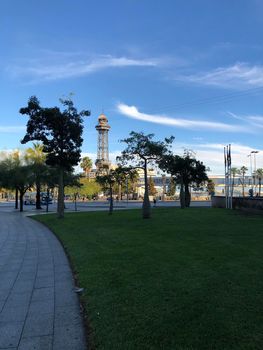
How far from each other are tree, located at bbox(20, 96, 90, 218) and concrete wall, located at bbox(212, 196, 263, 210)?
11.7 m

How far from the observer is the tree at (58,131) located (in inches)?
915

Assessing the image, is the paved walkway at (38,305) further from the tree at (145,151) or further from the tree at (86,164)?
the tree at (86,164)

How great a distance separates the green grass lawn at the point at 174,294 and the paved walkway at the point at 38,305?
27 centimetres

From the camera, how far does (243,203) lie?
26.6 m

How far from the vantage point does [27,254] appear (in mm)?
10508

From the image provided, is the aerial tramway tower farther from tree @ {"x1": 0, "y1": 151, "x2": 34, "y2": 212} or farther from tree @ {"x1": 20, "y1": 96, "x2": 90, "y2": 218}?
tree @ {"x1": 20, "y1": 96, "x2": 90, "y2": 218}

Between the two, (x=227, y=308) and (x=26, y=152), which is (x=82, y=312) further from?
(x=26, y=152)

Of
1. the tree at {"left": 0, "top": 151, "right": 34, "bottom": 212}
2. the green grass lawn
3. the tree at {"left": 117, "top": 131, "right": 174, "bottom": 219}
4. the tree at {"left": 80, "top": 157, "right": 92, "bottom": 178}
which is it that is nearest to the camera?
the green grass lawn

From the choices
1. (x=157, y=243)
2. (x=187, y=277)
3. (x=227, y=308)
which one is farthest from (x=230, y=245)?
(x=227, y=308)

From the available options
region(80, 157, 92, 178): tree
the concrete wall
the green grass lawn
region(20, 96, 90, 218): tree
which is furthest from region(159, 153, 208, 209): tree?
region(80, 157, 92, 178): tree

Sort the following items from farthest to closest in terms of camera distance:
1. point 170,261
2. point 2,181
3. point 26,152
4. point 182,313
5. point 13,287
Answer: point 26,152 → point 2,181 → point 170,261 → point 13,287 → point 182,313

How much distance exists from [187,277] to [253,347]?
257cm

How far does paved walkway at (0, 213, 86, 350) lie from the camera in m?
4.14

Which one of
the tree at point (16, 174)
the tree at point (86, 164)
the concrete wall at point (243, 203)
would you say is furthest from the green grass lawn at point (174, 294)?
the tree at point (86, 164)
